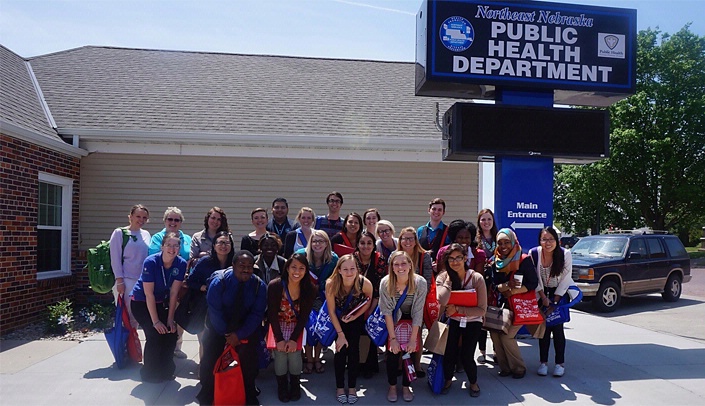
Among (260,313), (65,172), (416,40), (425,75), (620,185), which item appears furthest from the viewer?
(620,185)

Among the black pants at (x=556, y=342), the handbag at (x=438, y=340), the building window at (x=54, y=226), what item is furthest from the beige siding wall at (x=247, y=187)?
the handbag at (x=438, y=340)

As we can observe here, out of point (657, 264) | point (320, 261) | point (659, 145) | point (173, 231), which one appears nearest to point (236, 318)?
point (320, 261)

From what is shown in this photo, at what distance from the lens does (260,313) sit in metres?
4.91

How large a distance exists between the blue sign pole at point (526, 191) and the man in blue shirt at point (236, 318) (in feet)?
12.4

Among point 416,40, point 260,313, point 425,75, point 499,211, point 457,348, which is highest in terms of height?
point 416,40

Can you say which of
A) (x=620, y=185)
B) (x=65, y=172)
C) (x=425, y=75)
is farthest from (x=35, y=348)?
(x=620, y=185)

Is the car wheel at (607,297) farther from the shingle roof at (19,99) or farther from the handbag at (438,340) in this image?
the shingle roof at (19,99)

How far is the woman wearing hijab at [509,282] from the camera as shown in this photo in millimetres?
5566

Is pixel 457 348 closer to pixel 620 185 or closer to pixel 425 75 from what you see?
pixel 425 75

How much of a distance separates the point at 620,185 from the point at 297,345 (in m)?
25.9

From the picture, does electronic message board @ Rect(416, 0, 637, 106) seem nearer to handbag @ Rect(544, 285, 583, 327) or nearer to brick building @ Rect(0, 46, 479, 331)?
brick building @ Rect(0, 46, 479, 331)

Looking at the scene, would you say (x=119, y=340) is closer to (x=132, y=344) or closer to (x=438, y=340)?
(x=132, y=344)

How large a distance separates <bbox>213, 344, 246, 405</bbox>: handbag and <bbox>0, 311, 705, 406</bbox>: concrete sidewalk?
32cm

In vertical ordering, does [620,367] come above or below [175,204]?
below
